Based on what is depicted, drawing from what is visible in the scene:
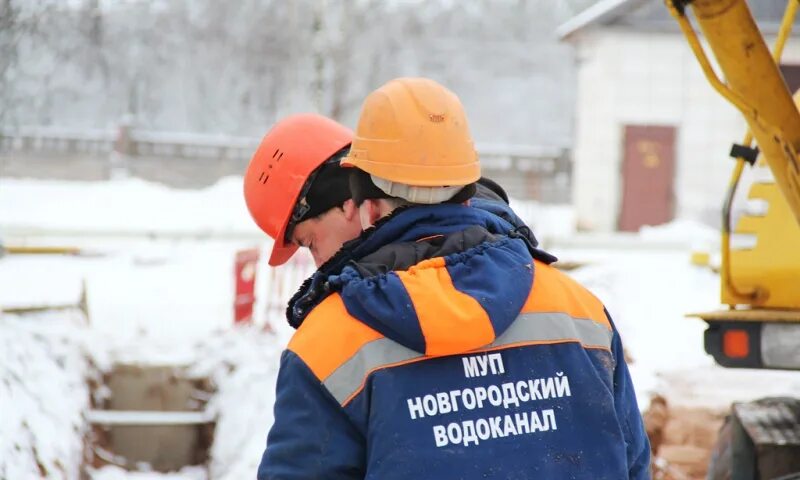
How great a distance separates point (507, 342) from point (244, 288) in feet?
30.9

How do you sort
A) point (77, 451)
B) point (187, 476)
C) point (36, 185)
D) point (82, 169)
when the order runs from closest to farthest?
point (77, 451)
point (187, 476)
point (36, 185)
point (82, 169)

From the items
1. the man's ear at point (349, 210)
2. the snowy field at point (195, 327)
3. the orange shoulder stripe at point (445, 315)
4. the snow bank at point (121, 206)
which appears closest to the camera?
the orange shoulder stripe at point (445, 315)

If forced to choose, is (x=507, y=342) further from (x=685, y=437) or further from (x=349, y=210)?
(x=685, y=437)

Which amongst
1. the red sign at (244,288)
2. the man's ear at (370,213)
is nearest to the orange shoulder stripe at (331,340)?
the man's ear at (370,213)

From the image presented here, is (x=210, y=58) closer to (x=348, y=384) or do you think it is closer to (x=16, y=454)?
(x=16, y=454)

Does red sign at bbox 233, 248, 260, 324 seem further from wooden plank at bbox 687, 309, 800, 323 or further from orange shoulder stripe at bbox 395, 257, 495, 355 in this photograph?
orange shoulder stripe at bbox 395, 257, 495, 355

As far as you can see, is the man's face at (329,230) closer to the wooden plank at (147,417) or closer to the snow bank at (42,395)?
the snow bank at (42,395)

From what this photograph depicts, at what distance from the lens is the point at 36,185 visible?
2736 cm

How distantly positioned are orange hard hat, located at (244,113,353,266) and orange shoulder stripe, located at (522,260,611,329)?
703 mm

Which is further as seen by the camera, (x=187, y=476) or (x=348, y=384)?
(x=187, y=476)

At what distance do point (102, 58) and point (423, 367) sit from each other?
41.7 meters

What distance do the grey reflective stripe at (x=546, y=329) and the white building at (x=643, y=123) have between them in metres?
21.7

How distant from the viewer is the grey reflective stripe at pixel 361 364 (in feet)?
6.27

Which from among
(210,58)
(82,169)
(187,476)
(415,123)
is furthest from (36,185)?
(415,123)
